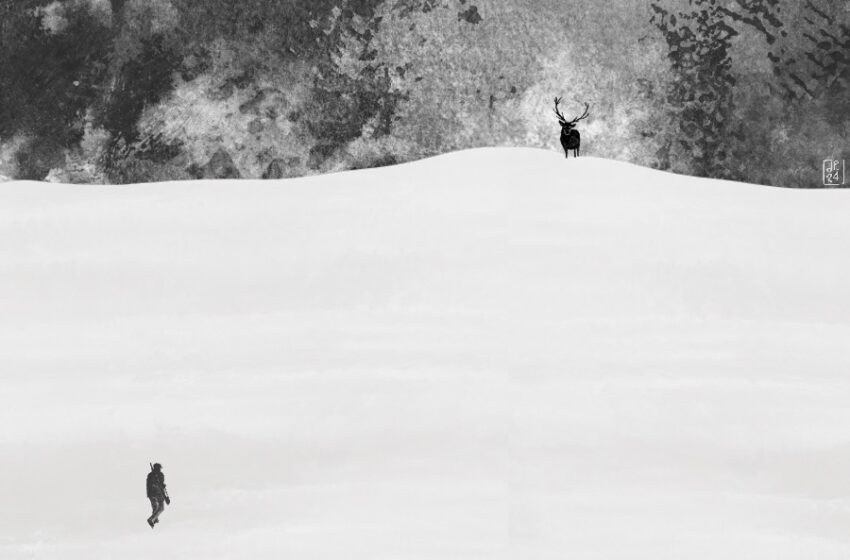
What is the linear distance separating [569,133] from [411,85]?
477mm

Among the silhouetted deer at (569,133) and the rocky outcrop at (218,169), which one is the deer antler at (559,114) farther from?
the rocky outcrop at (218,169)

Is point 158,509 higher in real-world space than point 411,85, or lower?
lower

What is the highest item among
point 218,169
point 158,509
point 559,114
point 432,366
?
point 559,114

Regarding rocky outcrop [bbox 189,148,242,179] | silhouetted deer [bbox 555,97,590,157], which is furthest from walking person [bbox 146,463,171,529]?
silhouetted deer [bbox 555,97,590,157]

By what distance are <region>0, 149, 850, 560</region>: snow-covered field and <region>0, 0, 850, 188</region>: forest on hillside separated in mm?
92

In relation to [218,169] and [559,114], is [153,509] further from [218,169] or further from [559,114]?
[559,114]

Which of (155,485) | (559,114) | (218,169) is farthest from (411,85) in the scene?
(155,485)

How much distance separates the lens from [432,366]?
7.97 ft

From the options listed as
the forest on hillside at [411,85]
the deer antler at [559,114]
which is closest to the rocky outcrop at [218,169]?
the forest on hillside at [411,85]

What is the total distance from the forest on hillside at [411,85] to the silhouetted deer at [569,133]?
0.02 metres

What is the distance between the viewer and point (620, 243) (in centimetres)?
266

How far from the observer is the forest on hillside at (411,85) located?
288 centimetres

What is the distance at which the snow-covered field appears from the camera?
7.29 feet

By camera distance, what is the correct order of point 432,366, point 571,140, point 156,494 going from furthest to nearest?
point 571,140 < point 432,366 < point 156,494
